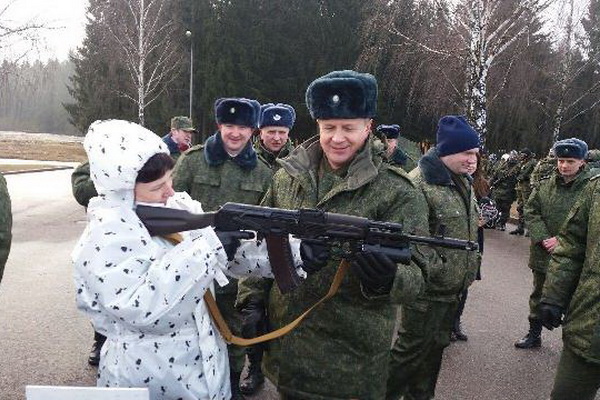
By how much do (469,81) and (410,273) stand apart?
13.0 metres

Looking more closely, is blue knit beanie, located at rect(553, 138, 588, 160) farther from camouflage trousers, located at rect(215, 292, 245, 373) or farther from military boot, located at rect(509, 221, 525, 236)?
military boot, located at rect(509, 221, 525, 236)

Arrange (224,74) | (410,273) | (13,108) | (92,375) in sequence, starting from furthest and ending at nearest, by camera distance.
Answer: (13,108)
(224,74)
(92,375)
(410,273)

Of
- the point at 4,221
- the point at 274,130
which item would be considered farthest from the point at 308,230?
the point at 274,130

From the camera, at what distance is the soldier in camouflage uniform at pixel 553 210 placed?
191 inches

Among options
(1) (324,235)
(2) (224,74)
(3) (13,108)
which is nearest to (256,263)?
(1) (324,235)

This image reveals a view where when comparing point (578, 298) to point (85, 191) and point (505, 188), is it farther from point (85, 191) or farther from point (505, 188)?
point (505, 188)

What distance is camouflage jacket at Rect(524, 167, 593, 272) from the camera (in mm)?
4926

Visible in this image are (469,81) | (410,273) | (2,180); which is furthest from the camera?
(469,81)

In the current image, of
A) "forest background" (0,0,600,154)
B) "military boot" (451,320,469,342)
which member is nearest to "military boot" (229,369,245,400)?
"military boot" (451,320,469,342)

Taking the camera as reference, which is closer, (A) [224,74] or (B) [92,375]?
(B) [92,375]

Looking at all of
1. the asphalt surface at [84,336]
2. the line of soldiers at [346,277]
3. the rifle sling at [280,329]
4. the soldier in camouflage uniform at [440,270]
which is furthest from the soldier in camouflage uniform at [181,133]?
the rifle sling at [280,329]

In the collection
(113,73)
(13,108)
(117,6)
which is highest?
(117,6)

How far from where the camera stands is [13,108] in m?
→ 65.7

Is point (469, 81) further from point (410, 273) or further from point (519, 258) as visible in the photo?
point (410, 273)
